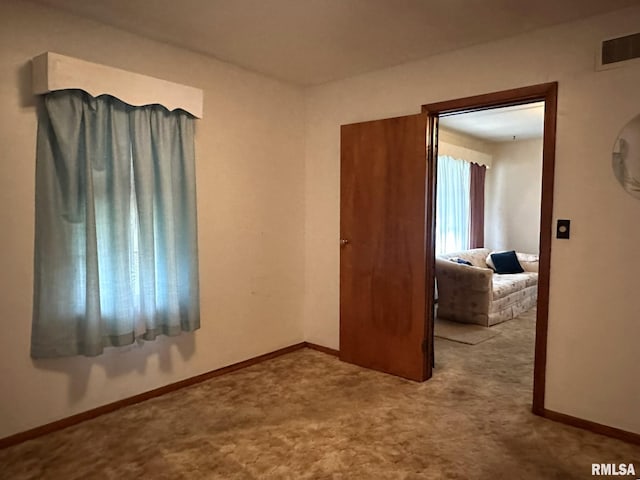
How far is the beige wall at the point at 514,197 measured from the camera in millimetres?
6918

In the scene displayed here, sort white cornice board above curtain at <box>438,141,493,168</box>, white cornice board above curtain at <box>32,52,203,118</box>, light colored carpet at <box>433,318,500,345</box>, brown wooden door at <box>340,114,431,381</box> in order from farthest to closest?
white cornice board above curtain at <box>438,141,493,168</box> < light colored carpet at <box>433,318,500,345</box> < brown wooden door at <box>340,114,431,381</box> < white cornice board above curtain at <box>32,52,203,118</box>

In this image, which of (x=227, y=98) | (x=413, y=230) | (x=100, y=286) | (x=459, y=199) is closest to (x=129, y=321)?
(x=100, y=286)

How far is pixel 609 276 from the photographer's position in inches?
96.3

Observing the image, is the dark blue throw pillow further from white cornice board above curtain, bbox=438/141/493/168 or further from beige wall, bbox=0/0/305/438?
beige wall, bbox=0/0/305/438

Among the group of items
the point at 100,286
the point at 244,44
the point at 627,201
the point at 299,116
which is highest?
the point at 244,44

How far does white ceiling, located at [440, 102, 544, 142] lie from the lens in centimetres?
496

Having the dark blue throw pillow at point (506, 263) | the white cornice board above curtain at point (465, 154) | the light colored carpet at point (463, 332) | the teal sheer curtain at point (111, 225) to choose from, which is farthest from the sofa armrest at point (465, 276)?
the teal sheer curtain at point (111, 225)

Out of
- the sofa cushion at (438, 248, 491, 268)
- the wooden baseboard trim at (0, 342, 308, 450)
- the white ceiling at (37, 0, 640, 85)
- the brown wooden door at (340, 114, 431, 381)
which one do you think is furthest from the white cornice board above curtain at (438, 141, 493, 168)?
the wooden baseboard trim at (0, 342, 308, 450)

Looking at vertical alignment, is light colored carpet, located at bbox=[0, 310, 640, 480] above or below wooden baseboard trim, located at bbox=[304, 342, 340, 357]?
below

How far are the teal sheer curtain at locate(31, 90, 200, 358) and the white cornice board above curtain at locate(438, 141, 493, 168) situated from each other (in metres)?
3.84

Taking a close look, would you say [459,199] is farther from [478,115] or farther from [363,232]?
[363,232]

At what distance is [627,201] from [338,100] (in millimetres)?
2224

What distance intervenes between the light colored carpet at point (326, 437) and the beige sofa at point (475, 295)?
159 centimetres

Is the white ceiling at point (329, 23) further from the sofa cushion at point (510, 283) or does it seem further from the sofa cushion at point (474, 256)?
the sofa cushion at point (474, 256)
